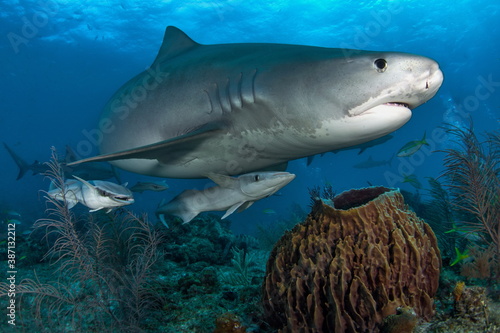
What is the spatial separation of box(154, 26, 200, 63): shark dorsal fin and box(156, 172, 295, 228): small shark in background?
2983 millimetres

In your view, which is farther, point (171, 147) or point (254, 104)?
point (171, 147)

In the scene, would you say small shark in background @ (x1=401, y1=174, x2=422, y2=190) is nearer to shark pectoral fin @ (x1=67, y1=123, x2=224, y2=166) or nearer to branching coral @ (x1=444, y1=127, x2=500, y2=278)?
branching coral @ (x1=444, y1=127, x2=500, y2=278)

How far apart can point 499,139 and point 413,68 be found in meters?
3.81

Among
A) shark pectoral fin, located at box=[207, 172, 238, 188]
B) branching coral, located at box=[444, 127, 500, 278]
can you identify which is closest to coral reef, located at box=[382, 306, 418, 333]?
branching coral, located at box=[444, 127, 500, 278]

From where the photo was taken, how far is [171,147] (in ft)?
13.1

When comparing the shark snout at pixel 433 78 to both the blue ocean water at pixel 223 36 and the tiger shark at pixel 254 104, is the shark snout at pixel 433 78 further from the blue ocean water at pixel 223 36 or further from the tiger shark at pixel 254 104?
the blue ocean water at pixel 223 36

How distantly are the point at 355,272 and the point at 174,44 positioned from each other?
5576mm

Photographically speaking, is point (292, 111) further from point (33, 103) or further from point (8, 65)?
point (33, 103)

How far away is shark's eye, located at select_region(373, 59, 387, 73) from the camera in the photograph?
275cm

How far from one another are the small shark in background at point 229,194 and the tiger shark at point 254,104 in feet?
1.73

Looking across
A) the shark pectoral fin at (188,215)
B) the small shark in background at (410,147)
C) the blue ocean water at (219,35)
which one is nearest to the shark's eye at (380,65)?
the shark pectoral fin at (188,215)

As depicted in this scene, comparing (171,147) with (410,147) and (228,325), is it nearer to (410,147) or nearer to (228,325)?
(228,325)

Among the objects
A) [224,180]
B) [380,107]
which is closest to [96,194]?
[224,180]

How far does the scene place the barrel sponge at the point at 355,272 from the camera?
2.06 meters
